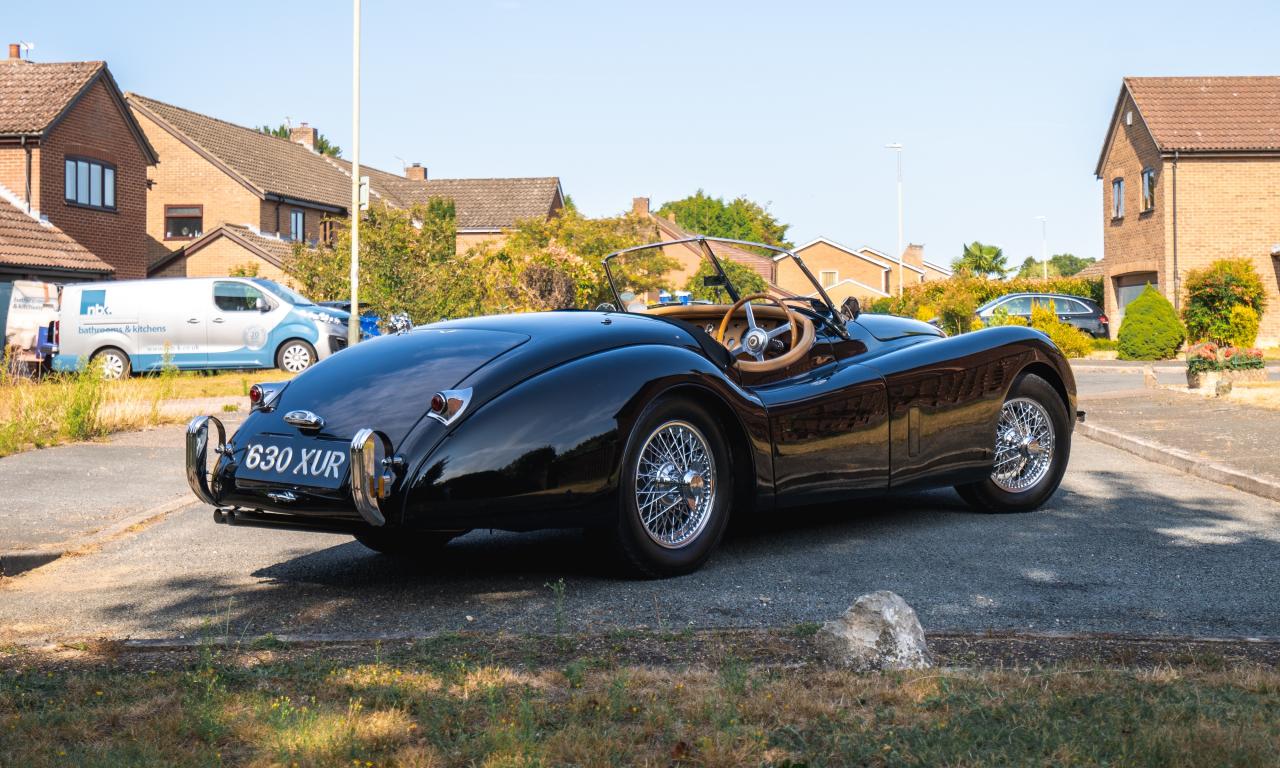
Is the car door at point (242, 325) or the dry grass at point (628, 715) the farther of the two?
the car door at point (242, 325)

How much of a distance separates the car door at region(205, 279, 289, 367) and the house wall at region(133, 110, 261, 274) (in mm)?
24963

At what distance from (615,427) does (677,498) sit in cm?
52

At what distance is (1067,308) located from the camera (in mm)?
35406

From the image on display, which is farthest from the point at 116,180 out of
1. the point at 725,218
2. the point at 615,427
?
the point at 725,218

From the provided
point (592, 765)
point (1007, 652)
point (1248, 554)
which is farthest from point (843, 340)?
point (592, 765)

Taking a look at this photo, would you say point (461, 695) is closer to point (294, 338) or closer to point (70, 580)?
point (70, 580)

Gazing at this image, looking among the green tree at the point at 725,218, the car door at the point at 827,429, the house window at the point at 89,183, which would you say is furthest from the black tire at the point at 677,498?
the green tree at the point at 725,218

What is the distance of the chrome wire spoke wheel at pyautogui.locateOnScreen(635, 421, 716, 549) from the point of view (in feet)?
18.4

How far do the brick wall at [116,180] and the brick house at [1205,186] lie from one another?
28.1m

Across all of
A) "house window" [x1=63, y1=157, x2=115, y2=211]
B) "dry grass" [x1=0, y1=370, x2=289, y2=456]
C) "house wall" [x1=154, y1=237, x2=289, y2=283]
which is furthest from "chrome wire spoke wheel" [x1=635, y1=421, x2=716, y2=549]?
"house wall" [x1=154, y1=237, x2=289, y2=283]

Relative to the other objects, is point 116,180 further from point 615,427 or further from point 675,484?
point 615,427

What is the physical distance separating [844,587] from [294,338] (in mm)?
18887

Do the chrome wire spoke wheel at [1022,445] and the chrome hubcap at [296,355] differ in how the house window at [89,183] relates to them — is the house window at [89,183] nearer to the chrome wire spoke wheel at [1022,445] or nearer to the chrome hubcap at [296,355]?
the chrome hubcap at [296,355]

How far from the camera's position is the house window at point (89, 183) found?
113 feet
